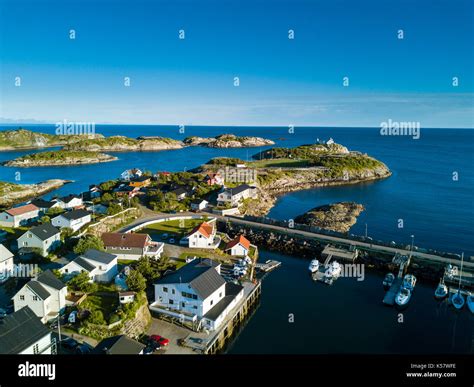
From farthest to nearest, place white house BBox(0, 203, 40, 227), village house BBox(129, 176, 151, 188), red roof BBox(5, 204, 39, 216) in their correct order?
village house BBox(129, 176, 151, 188) < red roof BBox(5, 204, 39, 216) < white house BBox(0, 203, 40, 227)

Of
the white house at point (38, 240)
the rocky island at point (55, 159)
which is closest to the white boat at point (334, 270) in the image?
the white house at point (38, 240)

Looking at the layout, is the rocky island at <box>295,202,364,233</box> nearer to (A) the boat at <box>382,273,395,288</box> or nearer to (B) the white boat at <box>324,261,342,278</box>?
(B) the white boat at <box>324,261,342,278</box>

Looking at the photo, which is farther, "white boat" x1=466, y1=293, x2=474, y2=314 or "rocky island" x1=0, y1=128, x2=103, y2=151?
"rocky island" x1=0, y1=128, x2=103, y2=151

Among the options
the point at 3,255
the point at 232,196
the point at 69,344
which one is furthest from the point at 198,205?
the point at 69,344

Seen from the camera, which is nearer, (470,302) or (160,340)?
(160,340)

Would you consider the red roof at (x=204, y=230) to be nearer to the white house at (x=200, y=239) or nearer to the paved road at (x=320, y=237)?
the white house at (x=200, y=239)

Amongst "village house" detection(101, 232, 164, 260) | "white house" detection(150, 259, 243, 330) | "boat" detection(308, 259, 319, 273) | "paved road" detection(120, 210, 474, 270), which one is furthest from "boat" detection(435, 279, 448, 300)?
"village house" detection(101, 232, 164, 260)

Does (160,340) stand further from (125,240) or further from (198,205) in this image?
(198,205)

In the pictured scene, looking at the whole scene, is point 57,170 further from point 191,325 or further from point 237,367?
point 237,367
